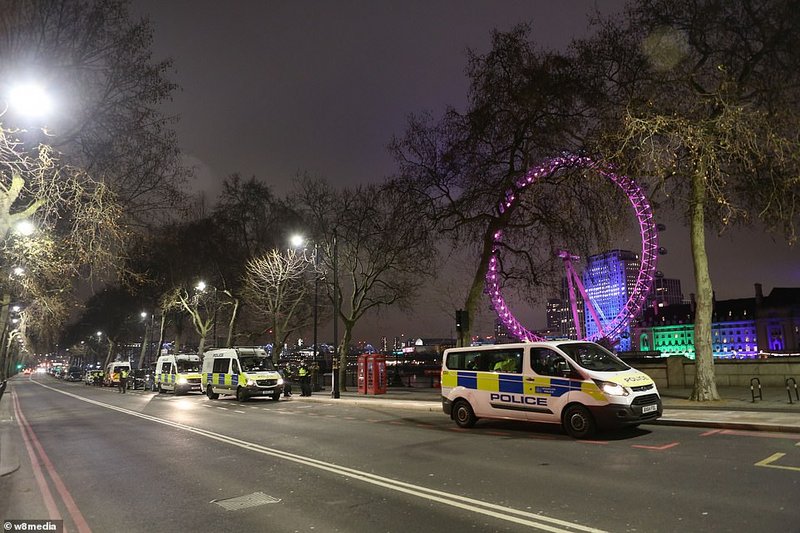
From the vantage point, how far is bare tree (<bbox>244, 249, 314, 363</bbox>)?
34.7 meters

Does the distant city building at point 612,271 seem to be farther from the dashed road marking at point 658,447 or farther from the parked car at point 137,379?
the parked car at point 137,379

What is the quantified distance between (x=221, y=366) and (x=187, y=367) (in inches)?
367

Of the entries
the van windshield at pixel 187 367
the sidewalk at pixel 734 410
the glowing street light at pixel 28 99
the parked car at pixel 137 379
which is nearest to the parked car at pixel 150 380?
the parked car at pixel 137 379

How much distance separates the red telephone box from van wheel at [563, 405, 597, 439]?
16.5m

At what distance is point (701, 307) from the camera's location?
16688 mm

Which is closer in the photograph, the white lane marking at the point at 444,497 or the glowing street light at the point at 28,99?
the white lane marking at the point at 444,497

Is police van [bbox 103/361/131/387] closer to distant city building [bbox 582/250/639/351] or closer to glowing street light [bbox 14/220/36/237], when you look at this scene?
glowing street light [bbox 14/220/36/237]

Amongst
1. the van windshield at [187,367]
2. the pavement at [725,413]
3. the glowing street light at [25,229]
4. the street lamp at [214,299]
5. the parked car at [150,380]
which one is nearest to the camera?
the pavement at [725,413]

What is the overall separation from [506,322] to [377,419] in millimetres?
16520

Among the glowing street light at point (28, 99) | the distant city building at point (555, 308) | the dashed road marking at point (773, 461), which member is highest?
the glowing street light at point (28, 99)

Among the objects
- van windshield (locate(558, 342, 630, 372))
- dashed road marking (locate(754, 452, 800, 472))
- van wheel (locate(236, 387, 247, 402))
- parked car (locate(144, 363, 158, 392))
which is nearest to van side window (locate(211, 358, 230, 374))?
van wheel (locate(236, 387, 247, 402))

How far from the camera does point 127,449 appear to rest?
475 inches

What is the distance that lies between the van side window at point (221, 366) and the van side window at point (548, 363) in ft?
64.1

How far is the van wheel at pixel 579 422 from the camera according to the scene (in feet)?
35.8
